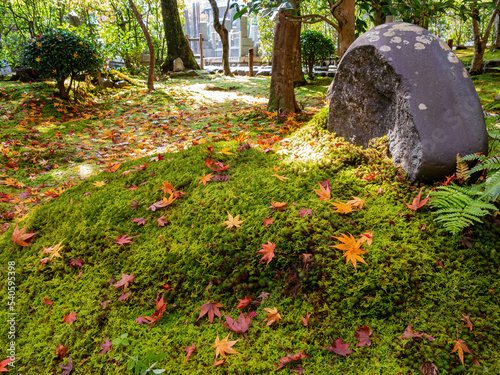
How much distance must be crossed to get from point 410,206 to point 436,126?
650 mm

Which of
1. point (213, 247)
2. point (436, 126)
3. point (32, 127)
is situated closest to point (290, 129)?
point (436, 126)

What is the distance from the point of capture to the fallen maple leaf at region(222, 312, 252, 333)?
181cm

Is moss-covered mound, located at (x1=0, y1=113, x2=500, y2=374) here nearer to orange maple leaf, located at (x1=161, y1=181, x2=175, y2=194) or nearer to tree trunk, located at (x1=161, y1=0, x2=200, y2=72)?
orange maple leaf, located at (x1=161, y1=181, x2=175, y2=194)

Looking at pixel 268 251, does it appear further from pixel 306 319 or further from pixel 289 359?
pixel 289 359

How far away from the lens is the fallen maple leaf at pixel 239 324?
1806 millimetres

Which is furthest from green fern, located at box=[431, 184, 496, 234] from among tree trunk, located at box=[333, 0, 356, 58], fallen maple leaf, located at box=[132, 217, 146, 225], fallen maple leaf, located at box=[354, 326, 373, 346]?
tree trunk, located at box=[333, 0, 356, 58]

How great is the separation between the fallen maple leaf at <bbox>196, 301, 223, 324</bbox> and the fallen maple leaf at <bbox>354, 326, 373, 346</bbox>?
848 millimetres

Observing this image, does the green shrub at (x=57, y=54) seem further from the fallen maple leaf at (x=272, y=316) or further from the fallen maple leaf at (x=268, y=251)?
the fallen maple leaf at (x=272, y=316)

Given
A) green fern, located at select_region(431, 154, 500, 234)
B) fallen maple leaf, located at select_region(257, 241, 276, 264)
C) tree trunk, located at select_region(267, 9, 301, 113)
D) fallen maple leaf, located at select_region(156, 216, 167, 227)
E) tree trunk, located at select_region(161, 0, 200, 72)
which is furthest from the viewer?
tree trunk, located at select_region(161, 0, 200, 72)

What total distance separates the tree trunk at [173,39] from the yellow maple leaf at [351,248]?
576 inches

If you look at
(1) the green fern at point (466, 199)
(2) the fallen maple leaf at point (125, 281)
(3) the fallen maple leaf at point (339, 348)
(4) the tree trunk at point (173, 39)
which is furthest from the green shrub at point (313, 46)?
(3) the fallen maple leaf at point (339, 348)

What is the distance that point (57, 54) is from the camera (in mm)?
6988

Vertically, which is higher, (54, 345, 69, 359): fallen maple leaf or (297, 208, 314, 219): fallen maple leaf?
(297, 208, 314, 219): fallen maple leaf

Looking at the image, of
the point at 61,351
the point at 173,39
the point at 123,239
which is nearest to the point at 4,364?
the point at 61,351
